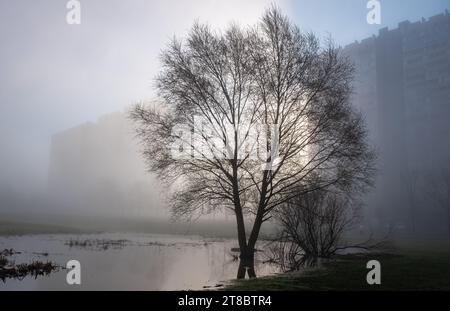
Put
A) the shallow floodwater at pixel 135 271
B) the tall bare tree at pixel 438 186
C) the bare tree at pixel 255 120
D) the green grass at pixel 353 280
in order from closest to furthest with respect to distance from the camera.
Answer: the green grass at pixel 353 280, the shallow floodwater at pixel 135 271, the bare tree at pixel 255 120, the tall bare tree at pixel 438 186

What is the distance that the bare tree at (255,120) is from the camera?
989 inches

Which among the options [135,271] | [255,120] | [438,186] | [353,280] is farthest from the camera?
[438,186]

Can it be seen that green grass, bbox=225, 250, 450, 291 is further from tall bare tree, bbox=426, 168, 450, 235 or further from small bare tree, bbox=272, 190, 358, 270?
tall bare tree, bbox=426, 168, 450, 235

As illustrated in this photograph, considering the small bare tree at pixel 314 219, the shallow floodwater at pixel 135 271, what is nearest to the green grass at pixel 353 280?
the shallow floodwater at pixel 135 271

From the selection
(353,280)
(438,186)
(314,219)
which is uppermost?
(438,186)

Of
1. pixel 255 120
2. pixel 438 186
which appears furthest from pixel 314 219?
pixel 438 186

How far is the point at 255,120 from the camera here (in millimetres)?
26062

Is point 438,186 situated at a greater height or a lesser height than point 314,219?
greater

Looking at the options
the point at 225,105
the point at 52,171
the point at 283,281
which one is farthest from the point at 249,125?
the point at 52,171

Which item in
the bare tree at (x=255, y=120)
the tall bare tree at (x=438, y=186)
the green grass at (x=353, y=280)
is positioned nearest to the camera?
the green grass at (x=353, y=280)

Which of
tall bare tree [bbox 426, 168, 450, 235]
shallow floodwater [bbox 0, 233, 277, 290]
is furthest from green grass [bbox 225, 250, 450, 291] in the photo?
tall bare tree [bbox 426, 168, 450, 235]

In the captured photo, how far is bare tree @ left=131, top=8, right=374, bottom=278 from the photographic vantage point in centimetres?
Answer: 2511

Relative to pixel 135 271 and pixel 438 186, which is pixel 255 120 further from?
pixel 438 186

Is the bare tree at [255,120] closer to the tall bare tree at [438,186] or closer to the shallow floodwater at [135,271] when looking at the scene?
the shallow floodwater at [135,271]
